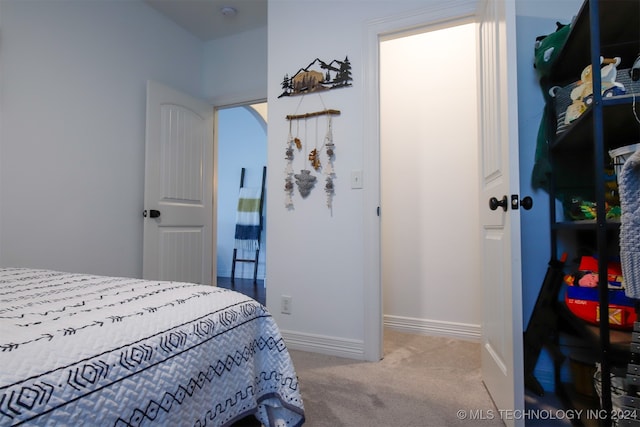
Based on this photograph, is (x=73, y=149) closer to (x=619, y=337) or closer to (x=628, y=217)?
(x=628, y=217)

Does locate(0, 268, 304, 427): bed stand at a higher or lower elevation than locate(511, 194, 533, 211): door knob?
lower

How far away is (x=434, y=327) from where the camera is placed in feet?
8.19

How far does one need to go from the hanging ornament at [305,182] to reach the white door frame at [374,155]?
36cm

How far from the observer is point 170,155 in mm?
2889

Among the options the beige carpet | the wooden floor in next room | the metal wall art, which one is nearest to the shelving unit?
the beige carpet

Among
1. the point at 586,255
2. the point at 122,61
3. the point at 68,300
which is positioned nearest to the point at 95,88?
the point at 122,61

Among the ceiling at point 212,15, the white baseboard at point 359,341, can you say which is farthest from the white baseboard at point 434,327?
the ceiling at point 212,15

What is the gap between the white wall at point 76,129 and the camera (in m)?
1.98

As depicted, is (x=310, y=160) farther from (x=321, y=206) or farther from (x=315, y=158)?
(x=321, y=206)

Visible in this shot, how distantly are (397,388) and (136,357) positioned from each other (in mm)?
1338

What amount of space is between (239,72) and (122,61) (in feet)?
3.19

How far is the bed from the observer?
527mm

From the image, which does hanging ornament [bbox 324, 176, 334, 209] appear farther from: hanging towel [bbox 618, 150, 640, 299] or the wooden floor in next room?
the wooden floor in next room

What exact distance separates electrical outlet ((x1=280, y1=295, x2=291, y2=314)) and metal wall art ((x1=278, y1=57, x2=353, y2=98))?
4.49 feet
